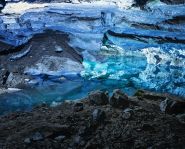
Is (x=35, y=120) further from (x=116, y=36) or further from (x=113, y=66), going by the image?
(x=116, y=36)

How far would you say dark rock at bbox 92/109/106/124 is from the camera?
254 centimetres

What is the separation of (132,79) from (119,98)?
1.40 m

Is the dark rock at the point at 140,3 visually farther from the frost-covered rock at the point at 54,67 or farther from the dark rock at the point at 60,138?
the dark rock at the point at 60,138

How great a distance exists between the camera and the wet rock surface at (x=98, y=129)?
2.30 meters

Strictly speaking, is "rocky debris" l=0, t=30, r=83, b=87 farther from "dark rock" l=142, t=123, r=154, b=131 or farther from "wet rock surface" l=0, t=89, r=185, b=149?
"dark rock" l=142, t=123, r=154, b=131

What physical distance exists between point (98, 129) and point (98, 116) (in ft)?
0.42

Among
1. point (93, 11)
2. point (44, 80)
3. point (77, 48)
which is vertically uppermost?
point (93, 11)

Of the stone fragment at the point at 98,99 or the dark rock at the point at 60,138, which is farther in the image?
the stone fragment at the point at 98,99

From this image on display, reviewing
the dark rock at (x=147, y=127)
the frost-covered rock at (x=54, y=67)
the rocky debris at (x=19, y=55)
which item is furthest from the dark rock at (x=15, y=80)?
the dark rock at (x=147, y=127)

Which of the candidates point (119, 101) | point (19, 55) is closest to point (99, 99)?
point (119, 101)

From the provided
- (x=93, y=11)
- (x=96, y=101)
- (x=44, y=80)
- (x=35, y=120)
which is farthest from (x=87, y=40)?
(x=35, y=120)

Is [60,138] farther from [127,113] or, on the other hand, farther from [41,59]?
[41,59]

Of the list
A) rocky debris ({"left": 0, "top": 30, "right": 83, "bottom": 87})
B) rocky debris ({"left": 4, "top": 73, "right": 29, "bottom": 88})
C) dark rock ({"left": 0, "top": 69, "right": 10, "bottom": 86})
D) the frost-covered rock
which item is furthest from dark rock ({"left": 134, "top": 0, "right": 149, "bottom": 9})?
dark rock ({"left": 0, "top": 69, "right": 10, "bottom": 86})

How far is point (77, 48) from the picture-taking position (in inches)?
A: 195
